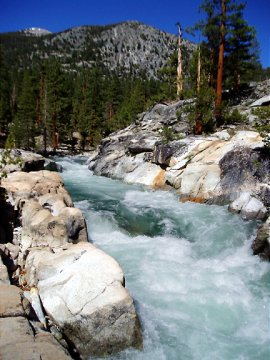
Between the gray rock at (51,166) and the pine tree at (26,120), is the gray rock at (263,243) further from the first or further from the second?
the pine tree at (26,120)

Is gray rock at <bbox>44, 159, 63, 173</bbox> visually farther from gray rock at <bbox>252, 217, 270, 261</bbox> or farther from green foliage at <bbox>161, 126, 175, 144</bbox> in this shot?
gray rock at <bbox>252, 217, 270, 261</bbox>

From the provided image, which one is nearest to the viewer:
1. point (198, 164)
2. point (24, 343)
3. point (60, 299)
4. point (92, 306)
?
point (24, 343)

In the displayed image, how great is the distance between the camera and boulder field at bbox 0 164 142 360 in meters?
5.47

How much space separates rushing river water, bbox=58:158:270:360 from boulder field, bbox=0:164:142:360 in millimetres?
699

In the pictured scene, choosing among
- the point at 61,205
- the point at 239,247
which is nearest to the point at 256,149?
the point at 239,247

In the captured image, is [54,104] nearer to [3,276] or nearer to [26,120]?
[26,120]

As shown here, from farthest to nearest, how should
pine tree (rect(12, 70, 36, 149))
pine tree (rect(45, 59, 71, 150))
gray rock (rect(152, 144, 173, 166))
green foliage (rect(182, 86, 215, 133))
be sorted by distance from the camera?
1. pine tree (rect(45, 59, 71, 150))
2. pine tree (rect(12, 70, 36, 149))
3. green foliage (rect(182, 86, 215, 133))
4. gray rock (rect(152, 144, 173, 166))

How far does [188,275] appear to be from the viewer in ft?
31.3

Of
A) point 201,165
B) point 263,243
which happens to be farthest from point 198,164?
point 263,243

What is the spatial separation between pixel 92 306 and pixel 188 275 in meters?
3.73

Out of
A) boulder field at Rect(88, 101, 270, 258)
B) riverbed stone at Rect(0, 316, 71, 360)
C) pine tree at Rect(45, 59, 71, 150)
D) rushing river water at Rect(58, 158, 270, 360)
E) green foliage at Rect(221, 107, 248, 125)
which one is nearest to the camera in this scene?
riverbed stone at Rect(0, 316, 71, 360)

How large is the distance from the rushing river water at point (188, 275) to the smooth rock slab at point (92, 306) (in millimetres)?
404

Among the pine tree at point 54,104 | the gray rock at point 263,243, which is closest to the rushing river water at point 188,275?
the gray rock at point 263,243

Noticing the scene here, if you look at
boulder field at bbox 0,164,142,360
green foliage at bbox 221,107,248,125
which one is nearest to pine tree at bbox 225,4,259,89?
green foliage at bbox 221,107,248,125
